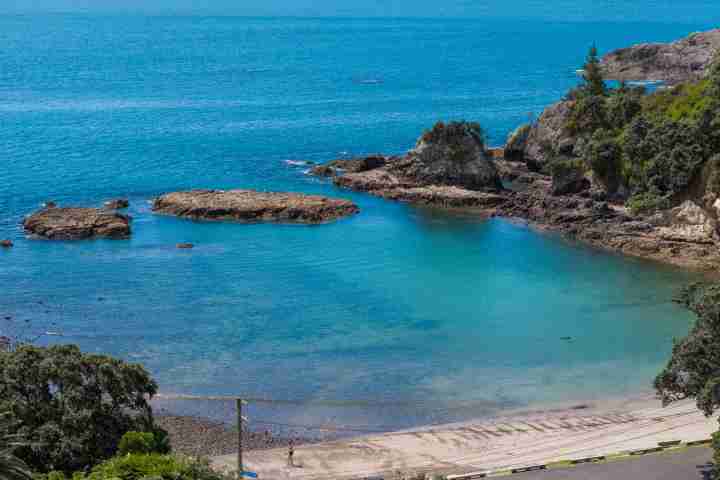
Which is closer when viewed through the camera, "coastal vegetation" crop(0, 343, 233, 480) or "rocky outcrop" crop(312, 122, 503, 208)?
"coastal vegetation" crop(0, 343, 233, 480)

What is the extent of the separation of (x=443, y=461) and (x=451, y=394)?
8.15 m

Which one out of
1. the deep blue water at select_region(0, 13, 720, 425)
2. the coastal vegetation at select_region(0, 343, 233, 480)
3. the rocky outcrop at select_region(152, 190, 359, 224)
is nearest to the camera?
the coastal vegetation at select_region(0, 343, 233, 480)

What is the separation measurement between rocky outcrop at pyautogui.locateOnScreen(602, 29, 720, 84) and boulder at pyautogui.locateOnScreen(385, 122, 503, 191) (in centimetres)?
7960

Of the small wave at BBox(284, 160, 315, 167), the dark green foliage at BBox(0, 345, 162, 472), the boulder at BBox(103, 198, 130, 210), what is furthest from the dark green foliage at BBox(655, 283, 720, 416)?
the small wave at BBox(284, 160, 315, 167)

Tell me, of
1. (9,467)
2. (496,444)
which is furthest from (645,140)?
(9,467)

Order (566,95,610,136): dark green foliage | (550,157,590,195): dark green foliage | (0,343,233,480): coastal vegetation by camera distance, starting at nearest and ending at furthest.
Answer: (0,343,233,480): coastal vegetation → (550,157,590,195): dark green foliage → (566,95,610,136): dark green foliage

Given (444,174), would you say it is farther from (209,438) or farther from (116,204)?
(209,438)

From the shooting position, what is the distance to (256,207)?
80875 millimetres

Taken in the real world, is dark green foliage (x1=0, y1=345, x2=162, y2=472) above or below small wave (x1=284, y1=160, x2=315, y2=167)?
below

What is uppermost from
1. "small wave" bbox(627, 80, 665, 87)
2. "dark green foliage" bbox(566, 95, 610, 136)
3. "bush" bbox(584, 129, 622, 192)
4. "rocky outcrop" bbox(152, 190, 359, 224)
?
"small wave" bbox(627, 80, 665, 87)

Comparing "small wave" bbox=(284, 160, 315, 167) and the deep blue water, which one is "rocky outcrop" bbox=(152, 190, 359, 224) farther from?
"small wave" bbox=(284, 160, 315, 167)

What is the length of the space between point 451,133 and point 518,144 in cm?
1151

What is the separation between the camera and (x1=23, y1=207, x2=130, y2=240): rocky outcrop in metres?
74.8

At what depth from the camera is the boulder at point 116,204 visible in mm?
82062
